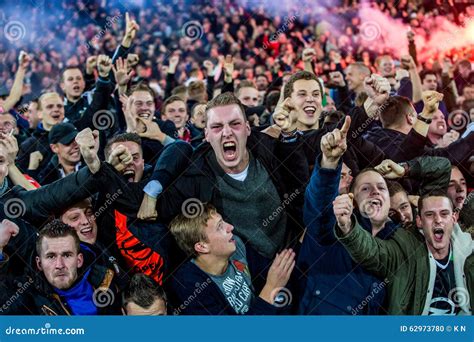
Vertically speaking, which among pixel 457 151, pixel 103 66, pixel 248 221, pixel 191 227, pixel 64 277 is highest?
pixel 457 151

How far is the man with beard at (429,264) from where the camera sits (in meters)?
4.28

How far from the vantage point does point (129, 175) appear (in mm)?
4383

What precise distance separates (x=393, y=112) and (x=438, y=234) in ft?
2.60

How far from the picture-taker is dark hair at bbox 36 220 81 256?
13.6 ft

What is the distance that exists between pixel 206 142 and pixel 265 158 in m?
0.33

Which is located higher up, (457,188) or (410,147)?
(410,147)

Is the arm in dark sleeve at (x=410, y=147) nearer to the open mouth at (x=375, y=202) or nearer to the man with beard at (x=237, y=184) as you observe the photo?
the open mouth at (x=375, y=202)

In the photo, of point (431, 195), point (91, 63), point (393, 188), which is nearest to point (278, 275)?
point (393, 188)

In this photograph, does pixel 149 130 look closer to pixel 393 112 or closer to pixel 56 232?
pixel 56 232

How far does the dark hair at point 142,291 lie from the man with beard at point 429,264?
106cm

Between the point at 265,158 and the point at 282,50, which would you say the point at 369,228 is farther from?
the point at 282,50

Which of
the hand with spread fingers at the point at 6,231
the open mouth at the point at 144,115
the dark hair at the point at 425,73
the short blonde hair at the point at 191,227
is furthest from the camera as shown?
the dark hair at the point at 425,73

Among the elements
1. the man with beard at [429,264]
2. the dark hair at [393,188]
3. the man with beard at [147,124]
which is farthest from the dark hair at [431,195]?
the man with beard at [147,124]

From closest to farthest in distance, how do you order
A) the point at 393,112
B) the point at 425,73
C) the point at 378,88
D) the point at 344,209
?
the point at 344,209 → the point at 378,88 → the point at 393,112 → the point at 425,73
